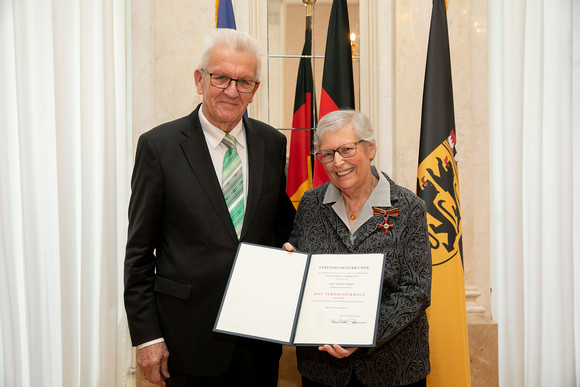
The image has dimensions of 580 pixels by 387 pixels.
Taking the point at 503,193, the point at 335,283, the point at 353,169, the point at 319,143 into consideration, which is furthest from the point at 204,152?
the point at 503,193

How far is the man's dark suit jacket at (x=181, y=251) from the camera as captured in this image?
6.04 feet

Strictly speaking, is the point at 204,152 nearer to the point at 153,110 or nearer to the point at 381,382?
the point at 381,382

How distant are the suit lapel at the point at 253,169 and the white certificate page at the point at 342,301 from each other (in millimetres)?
346

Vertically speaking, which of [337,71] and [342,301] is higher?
[337,71]

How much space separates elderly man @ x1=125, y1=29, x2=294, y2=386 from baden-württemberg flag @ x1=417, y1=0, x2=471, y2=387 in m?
1.24

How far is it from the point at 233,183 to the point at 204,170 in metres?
0.13

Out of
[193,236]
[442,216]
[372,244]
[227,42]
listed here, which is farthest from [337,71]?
[193,236]

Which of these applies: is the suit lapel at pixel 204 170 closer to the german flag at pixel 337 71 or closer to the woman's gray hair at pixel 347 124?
the woman's gray hair at pixel 347 124

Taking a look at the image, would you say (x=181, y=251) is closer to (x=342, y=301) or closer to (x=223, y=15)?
(x=342, y=301)

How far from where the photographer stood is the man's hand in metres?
1.83

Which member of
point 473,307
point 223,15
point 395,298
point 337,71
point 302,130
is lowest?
point 473,307

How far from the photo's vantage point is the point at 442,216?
2.69 m

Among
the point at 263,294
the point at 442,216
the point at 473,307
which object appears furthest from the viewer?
the point at 473,307

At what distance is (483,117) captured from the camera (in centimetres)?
329
